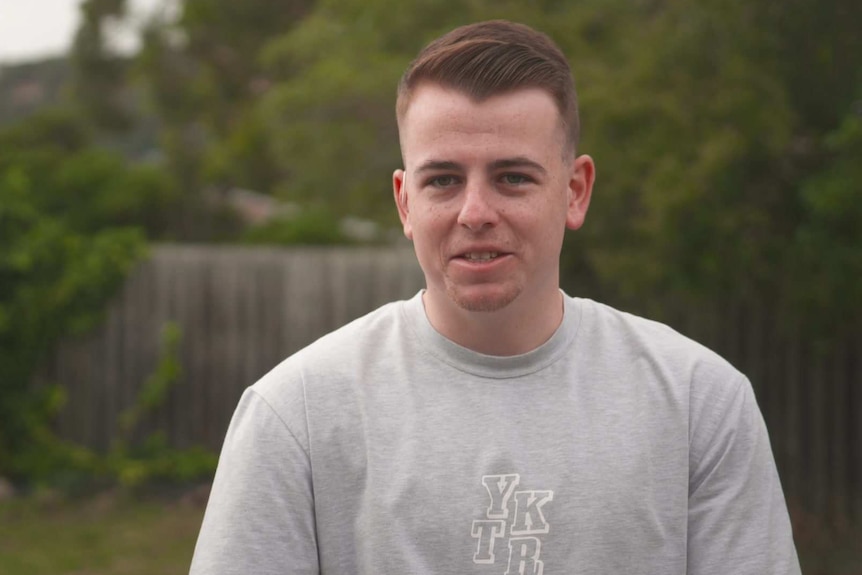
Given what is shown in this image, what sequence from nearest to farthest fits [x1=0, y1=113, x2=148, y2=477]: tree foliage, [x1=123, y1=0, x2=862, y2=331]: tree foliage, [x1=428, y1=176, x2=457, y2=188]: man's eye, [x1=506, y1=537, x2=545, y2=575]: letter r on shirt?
[x1=506, y1=537, x2=545, y2=575]: letter r on shirt → [x1=428, y1=176, x2=457, y2=188]: man's eye → [x1=123, y1=0, x2=862, y2=331]: tree foliage → [x1=0, y1=113, x2=148, y2=477]: tree foliage

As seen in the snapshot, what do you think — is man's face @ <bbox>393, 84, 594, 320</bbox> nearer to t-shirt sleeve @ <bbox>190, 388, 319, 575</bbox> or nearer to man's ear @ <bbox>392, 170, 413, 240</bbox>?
man's ear @ <bbox>392, 170, 413, 240</bbox>

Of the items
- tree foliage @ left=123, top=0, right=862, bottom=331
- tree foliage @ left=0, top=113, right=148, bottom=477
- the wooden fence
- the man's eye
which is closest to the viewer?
the man's eye

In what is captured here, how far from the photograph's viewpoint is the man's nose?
1.92 metres

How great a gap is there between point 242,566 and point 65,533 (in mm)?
6465

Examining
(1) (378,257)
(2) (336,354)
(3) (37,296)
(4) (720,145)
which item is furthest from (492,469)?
(3) (37,296)

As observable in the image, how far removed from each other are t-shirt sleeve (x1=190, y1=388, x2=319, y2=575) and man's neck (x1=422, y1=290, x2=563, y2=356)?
1.12ft

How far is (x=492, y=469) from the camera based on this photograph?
1880 mm

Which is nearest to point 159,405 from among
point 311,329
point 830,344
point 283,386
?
point 311,329

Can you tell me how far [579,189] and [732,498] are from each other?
2.06 feet

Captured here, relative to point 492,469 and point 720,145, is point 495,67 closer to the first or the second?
point 492,469

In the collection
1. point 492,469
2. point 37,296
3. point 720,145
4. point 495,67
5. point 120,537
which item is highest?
point 720,145

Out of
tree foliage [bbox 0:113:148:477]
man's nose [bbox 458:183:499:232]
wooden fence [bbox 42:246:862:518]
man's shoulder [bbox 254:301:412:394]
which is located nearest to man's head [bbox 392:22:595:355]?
man's nose [bbox 458:183:499:232]

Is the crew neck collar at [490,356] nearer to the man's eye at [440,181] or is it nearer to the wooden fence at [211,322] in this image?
the man's eye at [440,181]

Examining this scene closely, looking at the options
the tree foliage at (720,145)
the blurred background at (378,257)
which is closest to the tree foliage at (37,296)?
the blurred background at (378,257)
